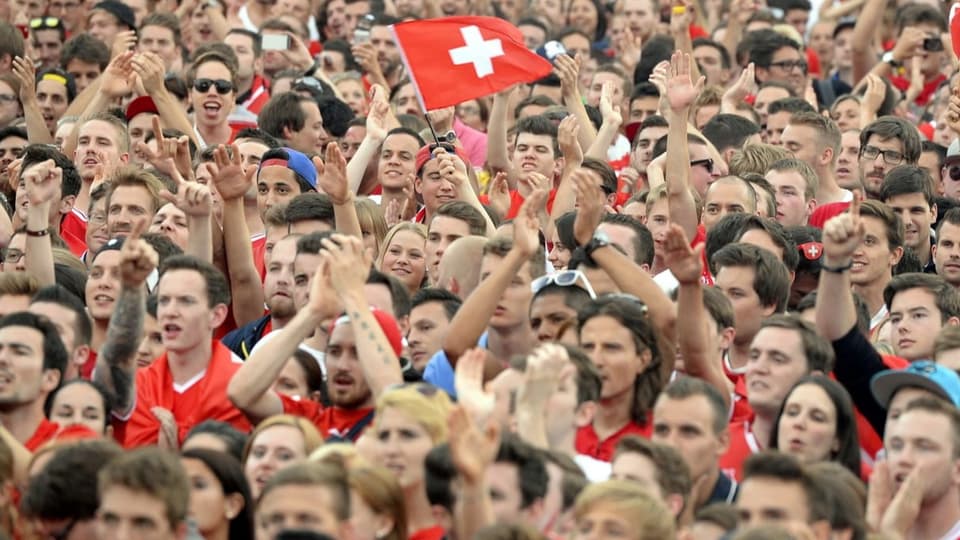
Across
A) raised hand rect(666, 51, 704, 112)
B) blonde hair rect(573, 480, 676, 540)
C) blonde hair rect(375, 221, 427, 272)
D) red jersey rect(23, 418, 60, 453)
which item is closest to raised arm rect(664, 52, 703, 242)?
raised hand rect(666, 51, 704, 112)

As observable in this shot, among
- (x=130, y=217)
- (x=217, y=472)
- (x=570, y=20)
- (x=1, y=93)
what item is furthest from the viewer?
(x=570, y=20)

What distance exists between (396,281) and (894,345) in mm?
2297

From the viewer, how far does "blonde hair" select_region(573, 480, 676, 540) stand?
7.14 metres

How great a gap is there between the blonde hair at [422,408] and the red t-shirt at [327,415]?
1.14m

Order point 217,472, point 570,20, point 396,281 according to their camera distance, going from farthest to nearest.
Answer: point 570,20
point 396,281
point 217,472

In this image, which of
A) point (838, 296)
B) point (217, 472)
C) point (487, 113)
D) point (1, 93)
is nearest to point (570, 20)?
point (487, 113)

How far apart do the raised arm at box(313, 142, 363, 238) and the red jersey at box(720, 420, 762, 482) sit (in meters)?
2.67

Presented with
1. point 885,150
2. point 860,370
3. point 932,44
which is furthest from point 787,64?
point 860,370

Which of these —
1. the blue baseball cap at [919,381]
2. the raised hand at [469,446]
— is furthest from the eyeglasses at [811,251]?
the raised hand at [469,446]

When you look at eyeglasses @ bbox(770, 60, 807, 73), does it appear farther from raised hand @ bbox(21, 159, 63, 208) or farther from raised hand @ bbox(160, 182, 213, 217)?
raised hand @ bbox(21, 159, 63, 208)

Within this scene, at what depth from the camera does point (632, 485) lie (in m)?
7.33

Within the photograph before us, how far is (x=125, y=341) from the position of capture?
9258 mm

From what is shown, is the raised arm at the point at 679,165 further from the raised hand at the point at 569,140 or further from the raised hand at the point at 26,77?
the raised hand at the point at 26,77

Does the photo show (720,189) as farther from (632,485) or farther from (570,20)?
(570,20)
